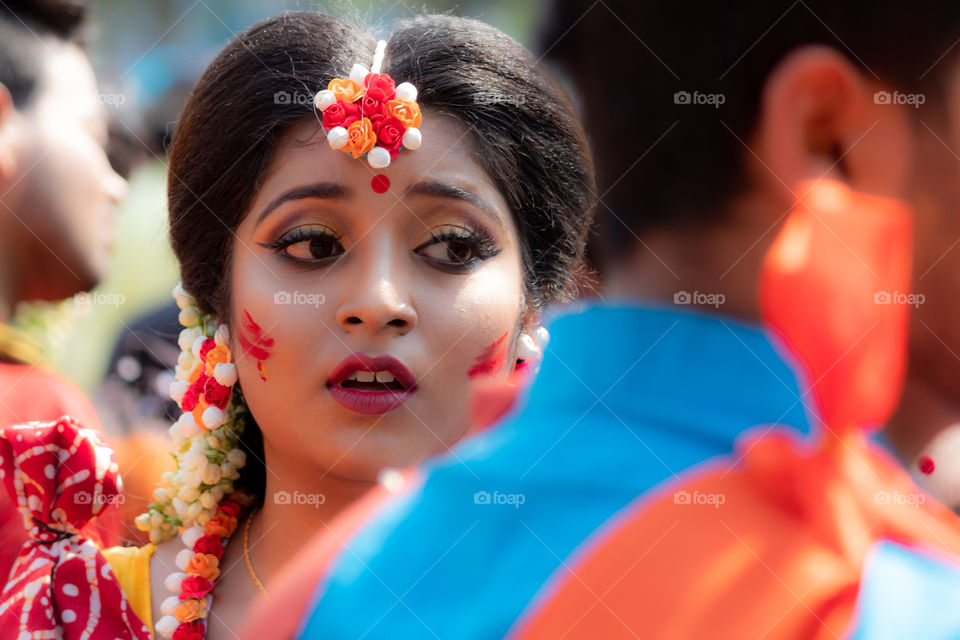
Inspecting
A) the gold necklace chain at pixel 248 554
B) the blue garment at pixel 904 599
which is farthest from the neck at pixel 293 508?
the blue garment at pixel 904 599

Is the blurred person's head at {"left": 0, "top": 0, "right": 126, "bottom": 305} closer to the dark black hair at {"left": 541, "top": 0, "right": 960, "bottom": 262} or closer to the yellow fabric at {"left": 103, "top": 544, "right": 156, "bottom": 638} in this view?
the yellow fabric at {"left": 103, "top": 544, "right": 156, "bottom": 638}

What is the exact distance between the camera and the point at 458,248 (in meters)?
1.94

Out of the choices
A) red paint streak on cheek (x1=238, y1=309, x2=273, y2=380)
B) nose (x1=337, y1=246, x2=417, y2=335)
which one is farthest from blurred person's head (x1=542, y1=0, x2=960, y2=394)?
red paint streak on cheek (x1=238, y1=309, x2=273, y2=380)

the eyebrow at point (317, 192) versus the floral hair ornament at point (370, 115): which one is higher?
the floral hair ornament at point (370, 115)

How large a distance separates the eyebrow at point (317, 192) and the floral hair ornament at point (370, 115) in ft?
0.23

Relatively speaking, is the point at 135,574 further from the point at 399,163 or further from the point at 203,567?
the point at 399,163

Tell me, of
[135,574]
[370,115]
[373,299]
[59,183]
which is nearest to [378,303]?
[373,299]

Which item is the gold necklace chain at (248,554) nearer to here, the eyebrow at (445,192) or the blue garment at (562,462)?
the eyebrow at (445,192)

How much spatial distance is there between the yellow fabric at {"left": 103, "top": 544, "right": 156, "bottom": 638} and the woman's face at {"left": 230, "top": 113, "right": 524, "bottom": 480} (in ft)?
1.69

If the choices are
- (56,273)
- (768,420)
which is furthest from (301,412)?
(56,273)

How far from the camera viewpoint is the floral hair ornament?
1879 mm

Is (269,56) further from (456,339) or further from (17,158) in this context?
(17,158)

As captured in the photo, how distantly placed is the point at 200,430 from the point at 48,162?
107cm

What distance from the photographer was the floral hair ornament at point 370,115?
6.16 ft
